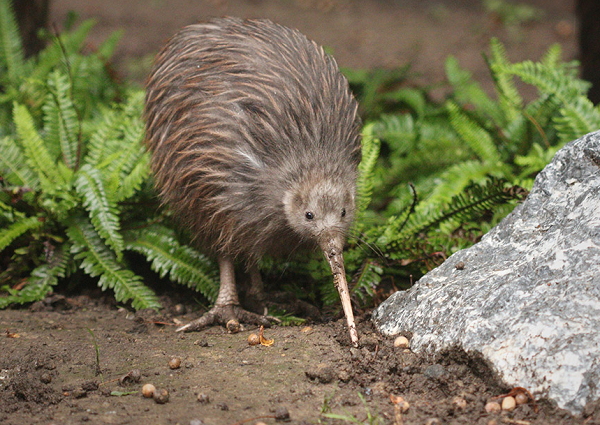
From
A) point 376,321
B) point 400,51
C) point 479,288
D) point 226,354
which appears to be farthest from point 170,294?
point 400,51

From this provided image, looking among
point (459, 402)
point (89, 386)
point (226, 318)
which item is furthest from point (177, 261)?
point (459, 402)

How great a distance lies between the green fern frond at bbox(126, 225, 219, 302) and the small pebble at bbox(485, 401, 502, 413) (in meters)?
2.28

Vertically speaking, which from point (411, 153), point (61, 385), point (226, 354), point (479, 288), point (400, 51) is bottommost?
point (61, 385)

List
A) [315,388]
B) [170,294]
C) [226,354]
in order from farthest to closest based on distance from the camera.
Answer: [170,294], [226,354], [315,388]

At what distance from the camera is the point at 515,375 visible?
291cm

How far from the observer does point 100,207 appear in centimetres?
446

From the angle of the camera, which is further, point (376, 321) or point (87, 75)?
point (87, 75)

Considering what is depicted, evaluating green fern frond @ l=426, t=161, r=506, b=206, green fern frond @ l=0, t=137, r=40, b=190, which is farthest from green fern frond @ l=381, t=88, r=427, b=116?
green fern frond @ l=0, t=137, r=40, b=190

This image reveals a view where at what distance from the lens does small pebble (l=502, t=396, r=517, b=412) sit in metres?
2.84

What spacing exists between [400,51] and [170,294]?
22.6 feet

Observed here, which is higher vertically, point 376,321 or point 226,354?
point 376,321

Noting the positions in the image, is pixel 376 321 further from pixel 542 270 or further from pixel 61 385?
pixel 61 385

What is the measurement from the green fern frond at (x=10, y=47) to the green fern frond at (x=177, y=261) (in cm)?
315

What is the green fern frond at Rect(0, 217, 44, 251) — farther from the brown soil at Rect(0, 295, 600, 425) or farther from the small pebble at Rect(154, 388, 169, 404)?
the small pebble at Rect(154, 388, 169, 404)
